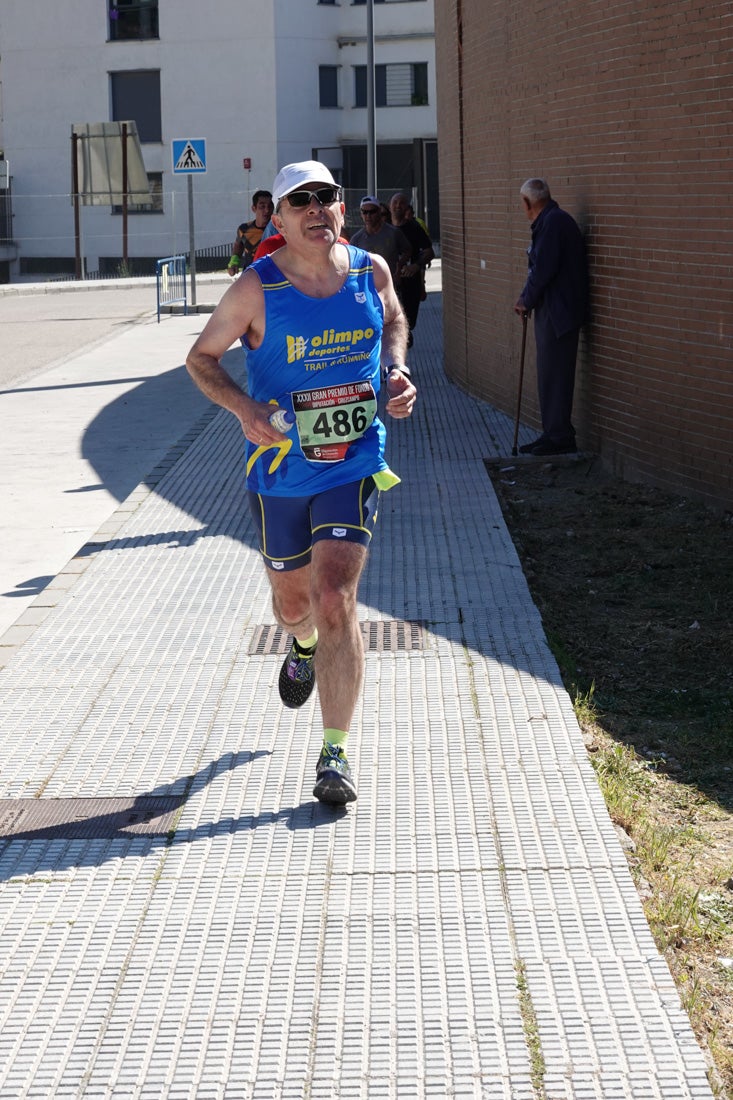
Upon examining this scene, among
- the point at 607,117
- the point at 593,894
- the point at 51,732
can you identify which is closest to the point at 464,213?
the point at 607,117

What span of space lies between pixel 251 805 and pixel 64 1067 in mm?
1564

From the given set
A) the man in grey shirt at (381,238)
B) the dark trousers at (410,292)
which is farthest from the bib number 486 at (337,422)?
the dark trousers at (410,292)

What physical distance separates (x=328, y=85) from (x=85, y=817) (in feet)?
169

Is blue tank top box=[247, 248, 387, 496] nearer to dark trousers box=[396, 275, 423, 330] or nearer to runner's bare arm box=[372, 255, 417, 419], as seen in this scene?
runner's bare arm box=[372, 255, 417, 419]

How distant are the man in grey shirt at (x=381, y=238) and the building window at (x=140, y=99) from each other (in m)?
38.5

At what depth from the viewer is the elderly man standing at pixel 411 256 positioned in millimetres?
16703

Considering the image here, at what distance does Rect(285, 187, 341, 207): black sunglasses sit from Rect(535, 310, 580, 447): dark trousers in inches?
246

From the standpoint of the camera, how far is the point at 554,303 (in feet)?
36.5

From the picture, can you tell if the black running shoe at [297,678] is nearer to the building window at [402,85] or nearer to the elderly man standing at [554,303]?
the elderly man standing at [554,303]

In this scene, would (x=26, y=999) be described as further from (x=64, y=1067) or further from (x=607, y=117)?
(x=607, y=117)

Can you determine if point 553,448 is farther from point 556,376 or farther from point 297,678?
point 297,678

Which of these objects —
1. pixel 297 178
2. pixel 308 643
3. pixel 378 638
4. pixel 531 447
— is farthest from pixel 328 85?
pixel 297 178

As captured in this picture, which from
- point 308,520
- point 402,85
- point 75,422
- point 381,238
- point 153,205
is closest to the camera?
point 308,520

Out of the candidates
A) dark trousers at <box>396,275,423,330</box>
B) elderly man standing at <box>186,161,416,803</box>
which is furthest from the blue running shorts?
dark trousers at <box>396,275,423,330</box>
